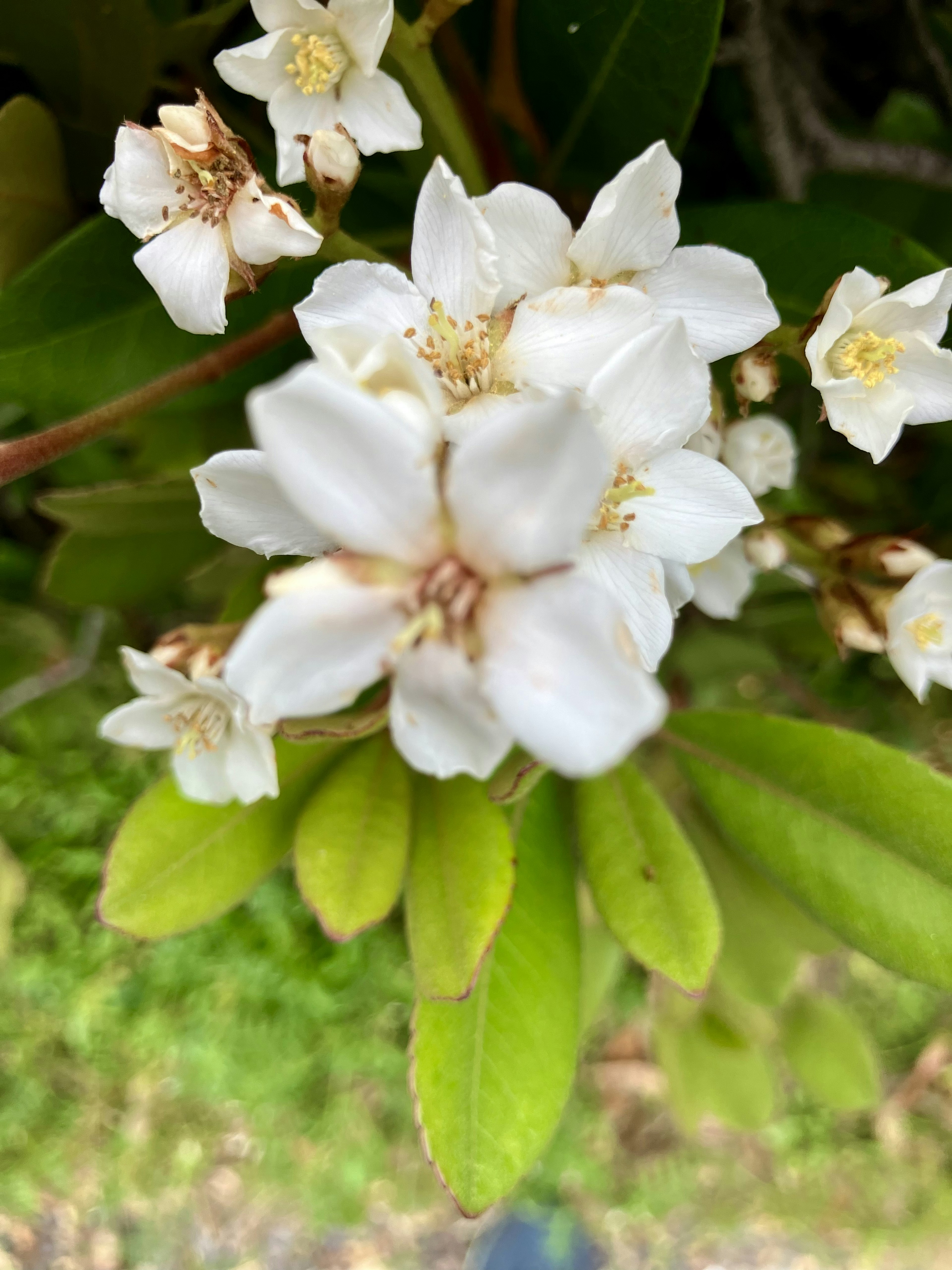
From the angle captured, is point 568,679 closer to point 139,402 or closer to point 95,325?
point 139,402

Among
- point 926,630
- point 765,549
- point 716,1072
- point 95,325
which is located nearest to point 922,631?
point 926,630

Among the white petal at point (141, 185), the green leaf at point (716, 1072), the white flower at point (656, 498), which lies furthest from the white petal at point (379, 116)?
the green leaf at point (716, 1072)

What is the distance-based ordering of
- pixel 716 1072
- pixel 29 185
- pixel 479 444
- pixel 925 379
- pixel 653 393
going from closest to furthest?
1. pixel 479 444
2. pixel 653 393
3. pixel 925 379
4. pixel 29 185
5. pixel 716 1072

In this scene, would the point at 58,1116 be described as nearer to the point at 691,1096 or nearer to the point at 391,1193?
the point at 391,1193

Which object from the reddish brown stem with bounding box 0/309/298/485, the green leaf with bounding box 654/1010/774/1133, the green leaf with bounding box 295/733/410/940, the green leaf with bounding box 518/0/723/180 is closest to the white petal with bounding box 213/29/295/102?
the reddish brown stem with bounding box 0/309/298/485

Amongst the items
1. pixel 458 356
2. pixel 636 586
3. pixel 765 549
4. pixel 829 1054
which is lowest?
pixel 829 1054

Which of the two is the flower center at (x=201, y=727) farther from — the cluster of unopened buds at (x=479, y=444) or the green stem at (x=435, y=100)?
the green stem at (x=435, y=100)
